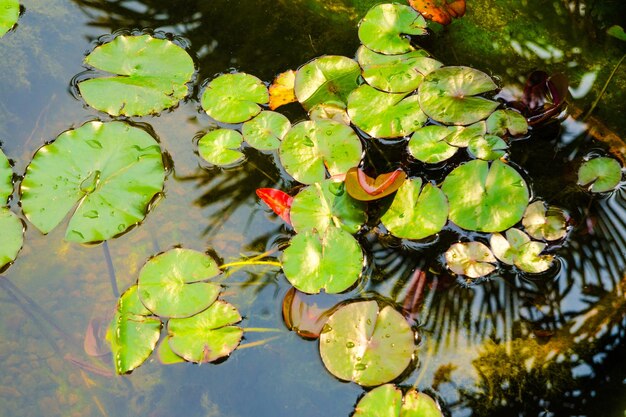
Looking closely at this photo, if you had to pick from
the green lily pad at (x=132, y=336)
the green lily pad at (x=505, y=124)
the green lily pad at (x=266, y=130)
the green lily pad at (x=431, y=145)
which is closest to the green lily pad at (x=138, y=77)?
the green lily pad at (x=266, y=130)

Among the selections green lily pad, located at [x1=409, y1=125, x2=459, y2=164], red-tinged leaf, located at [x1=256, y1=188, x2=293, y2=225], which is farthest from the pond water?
green lily pad, located at [x1=409, y1=125, x2=459, y2=164]

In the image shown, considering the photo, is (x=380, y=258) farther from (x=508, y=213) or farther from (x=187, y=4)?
(x=187, y=4)

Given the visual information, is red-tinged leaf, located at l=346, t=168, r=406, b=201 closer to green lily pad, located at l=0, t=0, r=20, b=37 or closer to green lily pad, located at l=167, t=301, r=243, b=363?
green lily pad, located at l=167, t=301, r=243, b=363

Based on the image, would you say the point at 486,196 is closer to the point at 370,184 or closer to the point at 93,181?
the point at 370,184

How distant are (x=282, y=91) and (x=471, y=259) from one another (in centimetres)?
111

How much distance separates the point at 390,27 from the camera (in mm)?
2504

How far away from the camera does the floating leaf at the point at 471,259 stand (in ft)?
6.65

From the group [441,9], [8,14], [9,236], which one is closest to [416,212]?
[441,9]

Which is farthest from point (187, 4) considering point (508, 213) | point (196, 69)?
point (508, 213)

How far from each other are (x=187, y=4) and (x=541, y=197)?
192 cm

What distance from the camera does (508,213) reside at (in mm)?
2061

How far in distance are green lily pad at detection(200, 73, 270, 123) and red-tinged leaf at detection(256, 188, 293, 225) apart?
0.38 meters

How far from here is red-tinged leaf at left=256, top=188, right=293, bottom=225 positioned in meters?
2.15

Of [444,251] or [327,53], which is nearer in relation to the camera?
[444,251]
